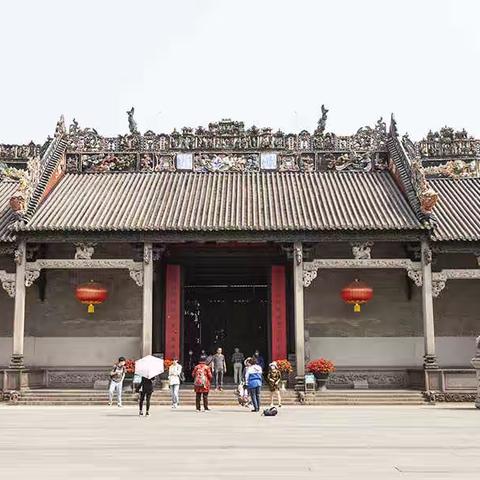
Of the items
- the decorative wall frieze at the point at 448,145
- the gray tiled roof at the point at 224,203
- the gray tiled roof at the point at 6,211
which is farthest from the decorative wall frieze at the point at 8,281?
the decorative wall frieze at the point at 448,145

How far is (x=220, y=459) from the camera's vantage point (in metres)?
7.59

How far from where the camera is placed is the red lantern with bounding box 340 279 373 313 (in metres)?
18.5

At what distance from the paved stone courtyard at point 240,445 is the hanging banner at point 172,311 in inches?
221

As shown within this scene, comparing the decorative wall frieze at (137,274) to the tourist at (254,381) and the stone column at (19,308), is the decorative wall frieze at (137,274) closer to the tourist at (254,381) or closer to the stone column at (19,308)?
the stone column at (19,308)

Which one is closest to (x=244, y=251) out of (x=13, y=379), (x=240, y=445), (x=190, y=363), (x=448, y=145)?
(x=190, y=363)

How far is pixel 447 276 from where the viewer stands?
1827 centimetres

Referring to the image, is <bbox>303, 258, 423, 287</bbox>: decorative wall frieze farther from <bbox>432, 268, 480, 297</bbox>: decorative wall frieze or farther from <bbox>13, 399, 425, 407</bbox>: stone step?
<bbox>13, 399, 425, 407</bbox>: stone step

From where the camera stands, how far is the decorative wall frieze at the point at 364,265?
18080mm

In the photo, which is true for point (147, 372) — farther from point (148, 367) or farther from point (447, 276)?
point (447, 276)

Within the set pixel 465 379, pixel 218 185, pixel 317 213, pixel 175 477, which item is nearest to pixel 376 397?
pixel 465 379

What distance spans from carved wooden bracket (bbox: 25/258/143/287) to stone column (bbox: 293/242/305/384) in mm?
4171

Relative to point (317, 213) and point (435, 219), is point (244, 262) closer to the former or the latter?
point (317, 213)

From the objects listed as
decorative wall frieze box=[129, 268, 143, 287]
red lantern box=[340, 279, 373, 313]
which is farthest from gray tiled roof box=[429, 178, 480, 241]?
decorative wall frieze box=[129, 268, 143, 287]

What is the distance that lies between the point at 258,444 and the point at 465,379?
388 inches
